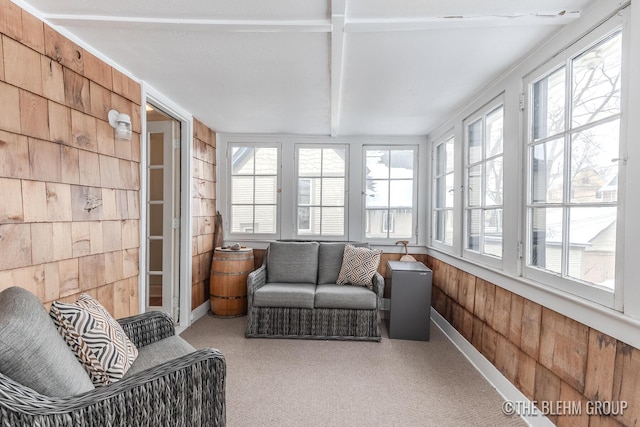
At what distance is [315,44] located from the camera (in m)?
1.83

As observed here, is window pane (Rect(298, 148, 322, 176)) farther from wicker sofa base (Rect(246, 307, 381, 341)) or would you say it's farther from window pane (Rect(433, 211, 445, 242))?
wicker sofa base (Rect(246, 307, 381, 341))

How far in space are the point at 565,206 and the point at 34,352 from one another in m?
2.38

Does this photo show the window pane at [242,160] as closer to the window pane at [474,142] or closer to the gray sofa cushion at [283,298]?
the gray sofa cushion at [283,298]

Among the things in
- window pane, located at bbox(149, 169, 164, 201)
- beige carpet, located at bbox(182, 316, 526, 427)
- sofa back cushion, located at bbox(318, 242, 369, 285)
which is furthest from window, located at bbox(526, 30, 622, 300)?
window pane, located at bbox(149, 169, 164, 201)

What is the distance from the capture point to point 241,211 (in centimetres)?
412

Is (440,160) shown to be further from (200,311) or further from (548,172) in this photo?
(200,311)

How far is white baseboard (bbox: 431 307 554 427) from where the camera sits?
1.79 m

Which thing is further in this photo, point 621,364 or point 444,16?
point 444,16

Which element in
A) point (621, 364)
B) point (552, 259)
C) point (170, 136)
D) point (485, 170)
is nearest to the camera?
point (621, 364)

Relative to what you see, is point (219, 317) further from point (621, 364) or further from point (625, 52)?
point (625, 52)

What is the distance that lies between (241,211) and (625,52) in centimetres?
369

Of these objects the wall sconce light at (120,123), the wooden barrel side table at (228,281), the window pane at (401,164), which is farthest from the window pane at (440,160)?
the wall sconce light at (120,123)

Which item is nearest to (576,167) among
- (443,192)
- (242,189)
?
(443,192)

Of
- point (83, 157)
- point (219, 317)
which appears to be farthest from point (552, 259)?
point (219, 317)
